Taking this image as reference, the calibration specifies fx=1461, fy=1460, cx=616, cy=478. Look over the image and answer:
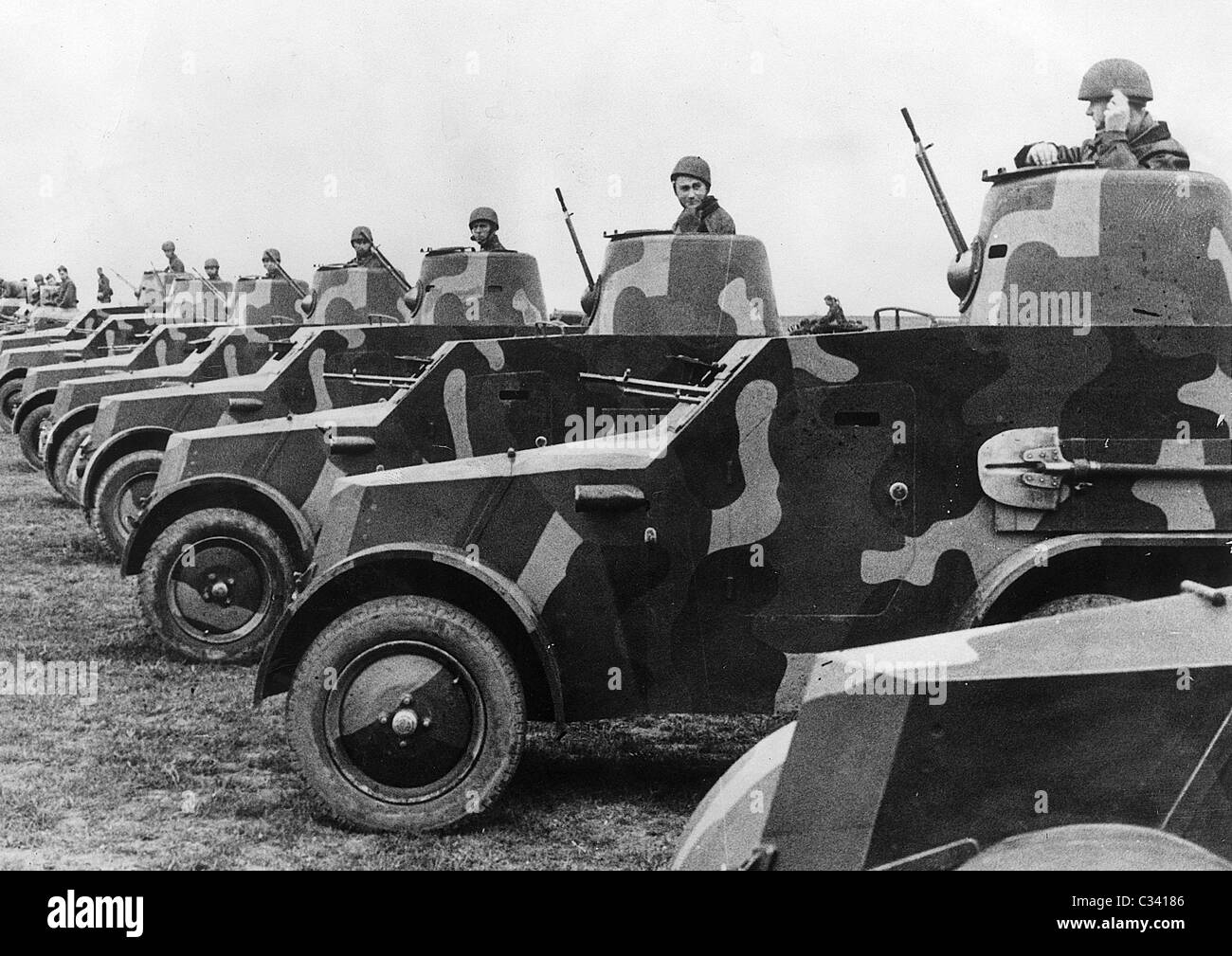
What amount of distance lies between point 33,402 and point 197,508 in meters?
9.91

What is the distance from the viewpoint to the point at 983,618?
513cm

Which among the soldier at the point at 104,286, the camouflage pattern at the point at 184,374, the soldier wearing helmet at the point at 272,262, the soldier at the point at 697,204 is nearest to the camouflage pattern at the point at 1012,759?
the soldier at the point at 697,204

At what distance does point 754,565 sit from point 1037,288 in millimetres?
1808

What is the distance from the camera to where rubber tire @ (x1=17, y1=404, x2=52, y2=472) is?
17.5 m

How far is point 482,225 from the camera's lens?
511 inches

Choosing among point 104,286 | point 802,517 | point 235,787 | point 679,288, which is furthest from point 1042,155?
point 104,286

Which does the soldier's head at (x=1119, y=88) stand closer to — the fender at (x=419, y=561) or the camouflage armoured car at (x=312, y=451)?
the camouflage armoured car at (x=312, y=451)

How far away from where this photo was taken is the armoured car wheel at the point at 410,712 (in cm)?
504

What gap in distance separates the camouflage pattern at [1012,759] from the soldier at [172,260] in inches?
968

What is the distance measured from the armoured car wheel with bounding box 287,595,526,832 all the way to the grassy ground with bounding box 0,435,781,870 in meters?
0.15

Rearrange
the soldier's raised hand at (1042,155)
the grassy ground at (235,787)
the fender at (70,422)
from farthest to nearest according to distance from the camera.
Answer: the fender at (70,422), the soldier's raised hand at (1042,155), the grassy ground at (235,787)

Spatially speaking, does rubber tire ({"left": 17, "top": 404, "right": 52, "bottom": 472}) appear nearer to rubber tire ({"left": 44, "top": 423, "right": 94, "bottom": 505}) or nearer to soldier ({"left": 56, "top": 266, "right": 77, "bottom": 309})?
rubber tire ({"left": 44, "top": 423, "right": 94, "bottom": 505})
